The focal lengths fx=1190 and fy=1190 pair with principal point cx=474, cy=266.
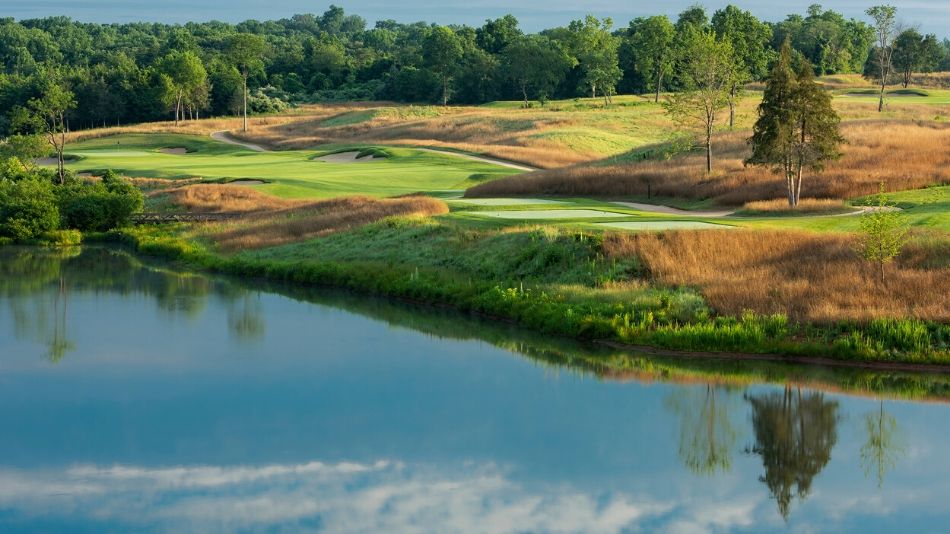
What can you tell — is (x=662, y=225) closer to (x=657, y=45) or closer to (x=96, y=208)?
(x=96, y=208)

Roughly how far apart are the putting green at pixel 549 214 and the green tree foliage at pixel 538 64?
94821mm

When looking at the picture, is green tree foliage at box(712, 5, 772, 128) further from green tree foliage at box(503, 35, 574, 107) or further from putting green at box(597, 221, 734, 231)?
putting green at box(597, 221, 734, 231)

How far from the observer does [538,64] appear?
14400cm

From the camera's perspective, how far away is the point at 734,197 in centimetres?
4994

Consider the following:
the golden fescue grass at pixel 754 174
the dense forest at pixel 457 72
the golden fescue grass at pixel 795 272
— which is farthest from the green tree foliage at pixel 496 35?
the golden fescue grass at pixel 795 272

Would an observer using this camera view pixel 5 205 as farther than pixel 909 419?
Yes

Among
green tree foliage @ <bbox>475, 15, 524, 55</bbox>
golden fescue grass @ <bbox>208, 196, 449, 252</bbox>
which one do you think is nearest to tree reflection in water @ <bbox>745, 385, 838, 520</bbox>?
golden fescue grass @ <bbox>208, 196, 449, 252</bbox>

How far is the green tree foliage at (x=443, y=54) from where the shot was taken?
150625 mm

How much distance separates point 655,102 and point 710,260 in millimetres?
94805

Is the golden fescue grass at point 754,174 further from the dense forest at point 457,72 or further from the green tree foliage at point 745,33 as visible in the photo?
the dense forest at point 457,72

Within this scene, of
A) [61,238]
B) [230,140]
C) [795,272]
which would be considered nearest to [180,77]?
[230,140]

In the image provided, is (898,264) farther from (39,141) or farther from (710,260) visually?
(39,141)

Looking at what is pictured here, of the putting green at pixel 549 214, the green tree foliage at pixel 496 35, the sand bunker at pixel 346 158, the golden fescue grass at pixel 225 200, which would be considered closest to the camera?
the putting green at pixel 549 214

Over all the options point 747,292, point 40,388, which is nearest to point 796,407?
point 747,292
